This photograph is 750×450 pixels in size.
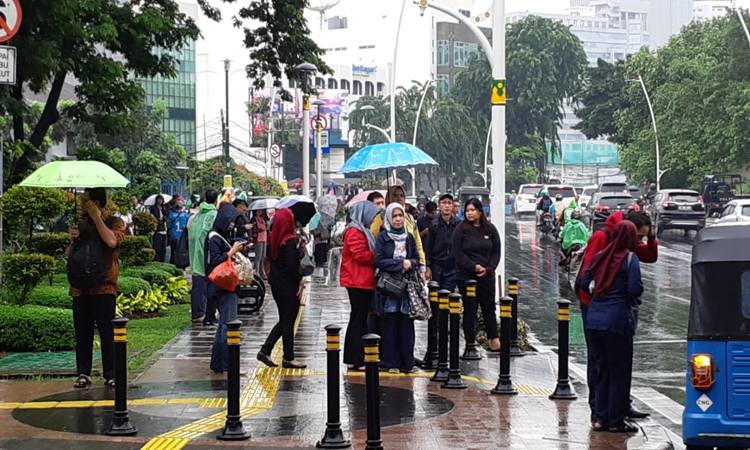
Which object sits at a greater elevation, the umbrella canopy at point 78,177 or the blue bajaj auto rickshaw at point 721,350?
the umbrella canopy at point 78,177

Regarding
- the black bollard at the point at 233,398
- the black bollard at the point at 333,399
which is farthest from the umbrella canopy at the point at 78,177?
the black bollard at the point at 333,399

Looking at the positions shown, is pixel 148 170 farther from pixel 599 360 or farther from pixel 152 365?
pixel 599 360

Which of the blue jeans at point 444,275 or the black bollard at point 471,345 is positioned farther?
the blue jeans at point 444,275

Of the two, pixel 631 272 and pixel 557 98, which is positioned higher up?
pixel 557 98

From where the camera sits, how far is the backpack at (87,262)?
12133 millimetres

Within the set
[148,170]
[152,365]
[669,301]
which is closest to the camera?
[152,365]

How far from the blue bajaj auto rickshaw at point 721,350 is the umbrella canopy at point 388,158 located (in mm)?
10851

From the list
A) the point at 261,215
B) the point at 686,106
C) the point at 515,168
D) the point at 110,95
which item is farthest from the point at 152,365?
the point at 515,168

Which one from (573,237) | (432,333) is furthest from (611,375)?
(573,237)

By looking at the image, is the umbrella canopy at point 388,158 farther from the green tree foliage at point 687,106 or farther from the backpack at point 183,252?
the green tree foliage at point 687,106

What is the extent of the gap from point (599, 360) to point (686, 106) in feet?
181

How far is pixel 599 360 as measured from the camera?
35.2 ft

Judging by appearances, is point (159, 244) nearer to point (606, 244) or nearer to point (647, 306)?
point (647, 306)

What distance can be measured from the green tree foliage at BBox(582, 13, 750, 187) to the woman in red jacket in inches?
1702
